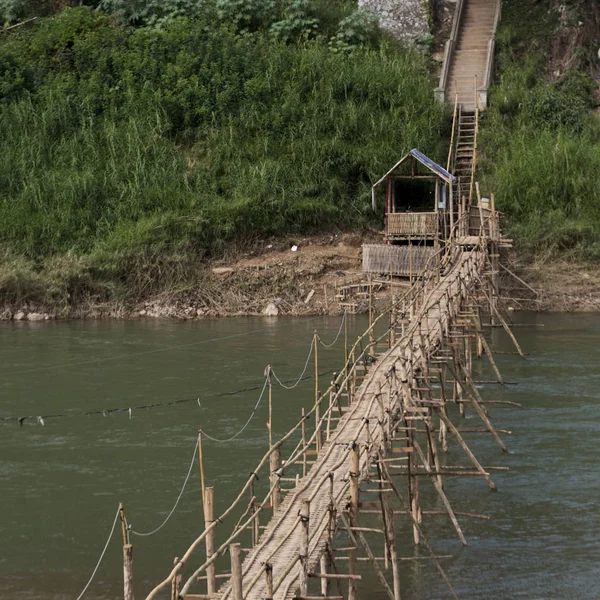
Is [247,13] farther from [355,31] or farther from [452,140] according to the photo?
[452,140]

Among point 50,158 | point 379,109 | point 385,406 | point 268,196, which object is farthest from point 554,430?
point 50,158

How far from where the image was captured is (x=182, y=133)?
37.4 m

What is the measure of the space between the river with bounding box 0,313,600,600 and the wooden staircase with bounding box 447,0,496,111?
30.9 ft

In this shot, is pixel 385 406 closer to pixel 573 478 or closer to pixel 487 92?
pixel 573 478

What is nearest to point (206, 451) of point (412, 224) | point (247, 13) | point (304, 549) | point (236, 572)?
point (304, 549)

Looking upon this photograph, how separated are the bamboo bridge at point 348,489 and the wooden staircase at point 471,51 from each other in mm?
14200

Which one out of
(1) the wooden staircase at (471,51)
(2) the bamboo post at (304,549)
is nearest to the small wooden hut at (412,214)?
(1) the wooden staircase at (471,51)

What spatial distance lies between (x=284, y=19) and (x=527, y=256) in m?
13.4

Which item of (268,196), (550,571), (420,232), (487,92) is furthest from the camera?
(487,92)

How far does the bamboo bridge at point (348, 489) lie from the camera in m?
11.0

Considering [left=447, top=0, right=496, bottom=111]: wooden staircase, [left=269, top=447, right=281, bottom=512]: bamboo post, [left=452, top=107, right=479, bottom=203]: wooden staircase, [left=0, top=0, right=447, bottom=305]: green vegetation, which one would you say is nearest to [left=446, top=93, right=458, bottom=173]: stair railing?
[left=452, top=107, right=479, bottom=203]: wooden staircase

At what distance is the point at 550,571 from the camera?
14.5 meters

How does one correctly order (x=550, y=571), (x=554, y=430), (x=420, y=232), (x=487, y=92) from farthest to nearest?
1. (x=487, y=92)
2. (x=420, y=232)
3. (x=554, y=430)
4. (x=550, y=571)

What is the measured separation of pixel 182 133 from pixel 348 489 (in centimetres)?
2629
